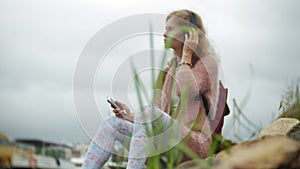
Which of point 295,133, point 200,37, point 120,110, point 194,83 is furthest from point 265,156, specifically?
point 200,37

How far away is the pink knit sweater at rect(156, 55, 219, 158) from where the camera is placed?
244 cm

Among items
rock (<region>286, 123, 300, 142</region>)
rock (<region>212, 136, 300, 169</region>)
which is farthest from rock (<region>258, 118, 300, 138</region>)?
rock (<region>212, 136, 300, 169</region>)

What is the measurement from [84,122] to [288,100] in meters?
1.19

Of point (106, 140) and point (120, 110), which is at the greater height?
point (120, 110)

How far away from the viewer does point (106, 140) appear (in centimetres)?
265

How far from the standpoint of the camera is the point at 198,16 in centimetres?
298

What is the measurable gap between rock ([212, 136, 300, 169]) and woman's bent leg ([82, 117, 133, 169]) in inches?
52.0

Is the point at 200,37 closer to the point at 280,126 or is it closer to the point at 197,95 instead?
the point at 197,95

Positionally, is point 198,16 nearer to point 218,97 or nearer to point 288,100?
point 218,97

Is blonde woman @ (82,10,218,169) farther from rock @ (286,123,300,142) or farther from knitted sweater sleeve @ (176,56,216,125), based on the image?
rock @ (286,123,300,142)

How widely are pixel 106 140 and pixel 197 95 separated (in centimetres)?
59

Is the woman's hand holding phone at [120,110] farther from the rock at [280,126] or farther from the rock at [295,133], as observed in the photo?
the rock at [295,133]

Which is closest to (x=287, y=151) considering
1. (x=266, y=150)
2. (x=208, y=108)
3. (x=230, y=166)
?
(x=266, y=150)

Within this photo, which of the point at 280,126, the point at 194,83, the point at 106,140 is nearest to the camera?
the point at 280,126
